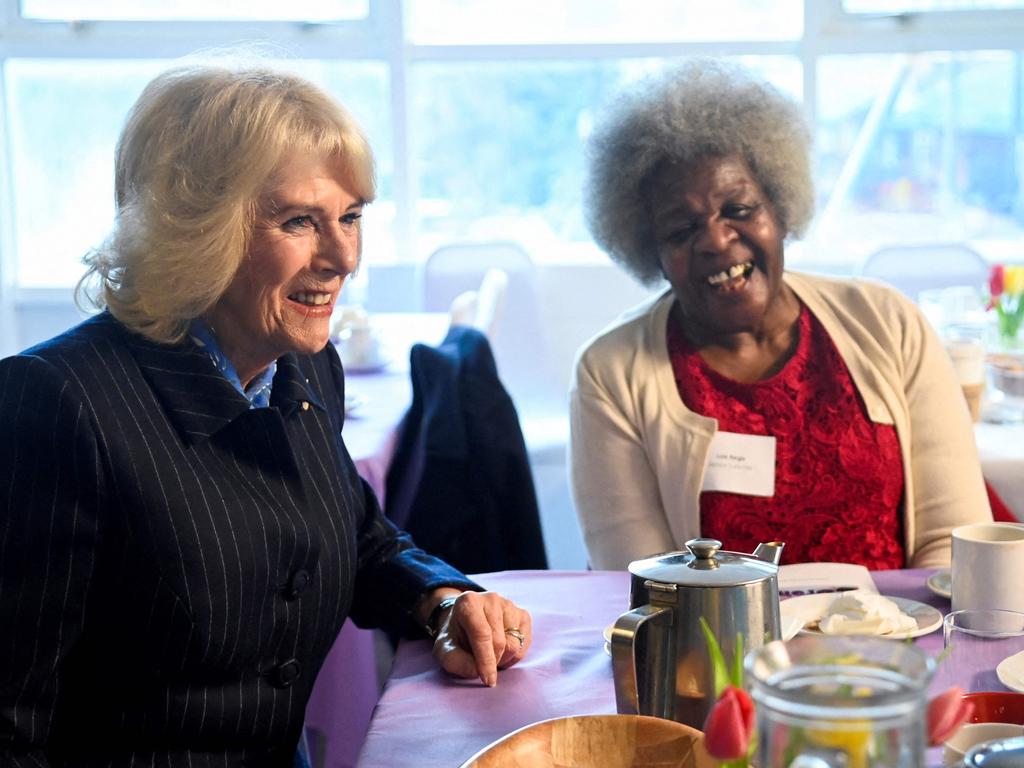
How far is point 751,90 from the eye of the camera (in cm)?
215

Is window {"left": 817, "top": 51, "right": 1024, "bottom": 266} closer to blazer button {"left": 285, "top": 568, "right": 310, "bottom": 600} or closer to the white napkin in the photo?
the white napkin

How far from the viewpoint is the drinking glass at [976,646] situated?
107 centimetres

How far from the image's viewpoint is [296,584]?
4.43 ft

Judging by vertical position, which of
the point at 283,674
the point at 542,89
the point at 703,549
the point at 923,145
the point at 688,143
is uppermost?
the point at 542,89

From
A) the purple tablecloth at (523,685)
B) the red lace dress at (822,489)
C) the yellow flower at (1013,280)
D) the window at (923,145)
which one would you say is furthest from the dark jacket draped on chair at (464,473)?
the window at (923,145)

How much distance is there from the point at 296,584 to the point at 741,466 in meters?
0.90

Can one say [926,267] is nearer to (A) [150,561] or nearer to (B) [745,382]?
(B) [745,382]

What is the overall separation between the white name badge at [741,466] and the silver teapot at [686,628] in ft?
2.99

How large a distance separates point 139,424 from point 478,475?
1.32m

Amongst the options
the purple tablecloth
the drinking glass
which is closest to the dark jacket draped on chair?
the purple tablecloth

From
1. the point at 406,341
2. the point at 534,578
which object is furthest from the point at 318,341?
the point at 406,341

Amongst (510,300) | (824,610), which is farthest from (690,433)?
(510,300)

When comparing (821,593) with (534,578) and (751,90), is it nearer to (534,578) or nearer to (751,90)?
(534,578)

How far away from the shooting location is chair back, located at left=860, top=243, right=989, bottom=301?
14.1ft
